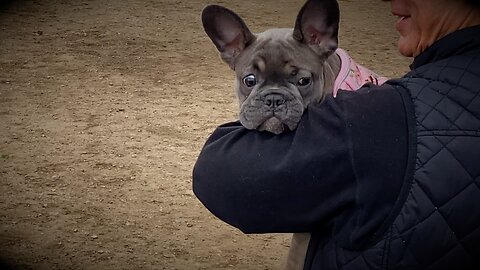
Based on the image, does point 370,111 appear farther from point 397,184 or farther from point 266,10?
point 266,10

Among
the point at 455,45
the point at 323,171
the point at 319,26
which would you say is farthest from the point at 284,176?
the point at 319,26

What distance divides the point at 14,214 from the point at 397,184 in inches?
98.0

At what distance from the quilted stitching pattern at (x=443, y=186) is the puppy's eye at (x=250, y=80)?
0.69 meters

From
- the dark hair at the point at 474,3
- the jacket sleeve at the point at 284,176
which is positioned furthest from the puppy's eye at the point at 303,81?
the dark hair at the point at 474,3

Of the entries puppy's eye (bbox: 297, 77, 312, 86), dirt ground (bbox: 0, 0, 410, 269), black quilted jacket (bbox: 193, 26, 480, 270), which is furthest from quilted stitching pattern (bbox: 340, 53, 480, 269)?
dirt ground (bbox: 0, 0, 410, 269)

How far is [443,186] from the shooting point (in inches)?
53.0

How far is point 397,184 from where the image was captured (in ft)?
4.50

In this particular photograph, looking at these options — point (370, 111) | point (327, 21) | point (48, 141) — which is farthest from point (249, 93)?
point (48, 141)

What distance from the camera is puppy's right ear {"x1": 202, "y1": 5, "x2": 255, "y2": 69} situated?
2070mm

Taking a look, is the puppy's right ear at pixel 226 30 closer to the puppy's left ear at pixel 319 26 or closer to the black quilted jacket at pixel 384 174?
the puppy's left ear at pixel 319 26

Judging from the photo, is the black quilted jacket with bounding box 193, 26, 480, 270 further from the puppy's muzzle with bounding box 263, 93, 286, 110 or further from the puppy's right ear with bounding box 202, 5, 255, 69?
the puppy's right ear with bounding box 202, 5, 255, 69

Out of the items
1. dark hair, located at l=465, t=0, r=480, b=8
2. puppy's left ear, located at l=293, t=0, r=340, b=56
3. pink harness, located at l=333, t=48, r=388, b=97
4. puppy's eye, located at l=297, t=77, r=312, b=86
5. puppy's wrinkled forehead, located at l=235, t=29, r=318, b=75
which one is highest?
dark hair, located at l=465, t=0, r=480, b=8

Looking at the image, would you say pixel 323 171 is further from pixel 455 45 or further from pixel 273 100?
pixel 273 100

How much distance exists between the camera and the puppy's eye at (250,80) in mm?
2029
